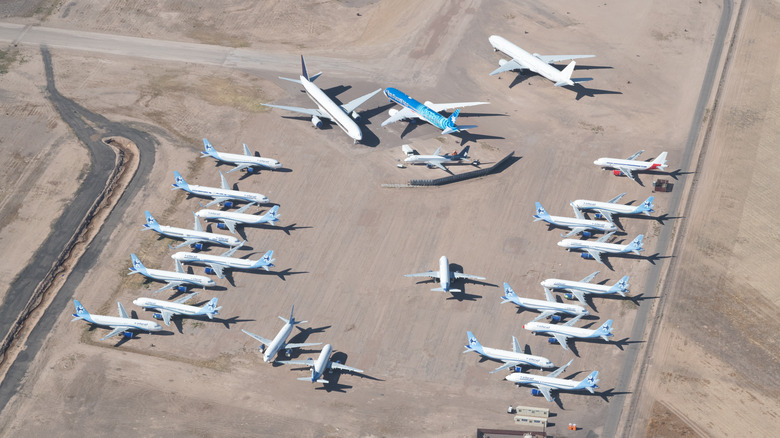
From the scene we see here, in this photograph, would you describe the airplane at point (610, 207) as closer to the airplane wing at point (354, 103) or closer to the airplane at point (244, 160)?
the airplane wing at point (354, 103)

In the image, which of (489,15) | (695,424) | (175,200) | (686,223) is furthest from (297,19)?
(695,424)

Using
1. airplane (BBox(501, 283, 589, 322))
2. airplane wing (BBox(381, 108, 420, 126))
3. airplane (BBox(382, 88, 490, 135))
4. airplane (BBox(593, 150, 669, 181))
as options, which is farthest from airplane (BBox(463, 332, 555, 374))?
airplane wing (BBox(381, 108, 420, 126))

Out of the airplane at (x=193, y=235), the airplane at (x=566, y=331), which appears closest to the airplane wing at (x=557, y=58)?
the airplane at (x=566, y=331)

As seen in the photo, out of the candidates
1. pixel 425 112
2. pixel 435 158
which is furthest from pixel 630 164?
pixel 425 112

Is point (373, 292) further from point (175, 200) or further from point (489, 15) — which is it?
point (489, 15)

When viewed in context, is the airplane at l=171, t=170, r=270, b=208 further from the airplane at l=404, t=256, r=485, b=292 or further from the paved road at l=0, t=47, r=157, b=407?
the airplane at l=404, t=256, r=485, b=292

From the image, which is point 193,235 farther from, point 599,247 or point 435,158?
point 599,247
